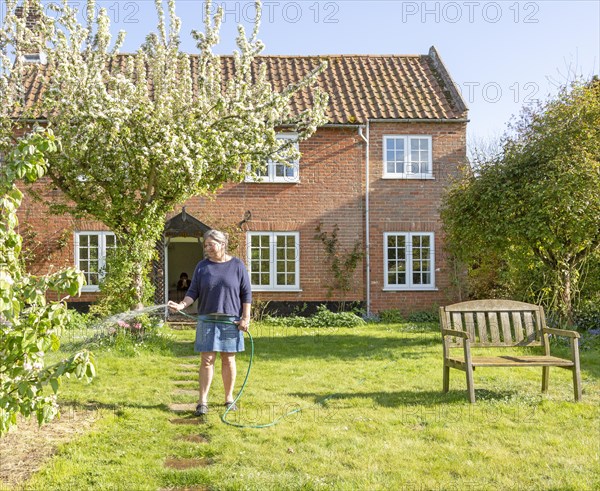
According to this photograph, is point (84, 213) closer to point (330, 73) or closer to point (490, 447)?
point (490, 447)

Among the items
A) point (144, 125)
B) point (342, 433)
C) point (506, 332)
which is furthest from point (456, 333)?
point (144, 125)

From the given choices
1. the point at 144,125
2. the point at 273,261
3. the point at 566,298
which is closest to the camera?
the point at 144,125

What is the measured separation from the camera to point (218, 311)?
7066mm

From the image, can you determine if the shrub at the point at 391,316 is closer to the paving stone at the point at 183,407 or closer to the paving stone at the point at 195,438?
the paving stone at the point at 183,407

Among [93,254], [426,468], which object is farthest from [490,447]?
[93,254]

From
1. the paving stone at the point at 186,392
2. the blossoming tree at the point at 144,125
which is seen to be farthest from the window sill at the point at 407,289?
the paving stone at the point at 186,392

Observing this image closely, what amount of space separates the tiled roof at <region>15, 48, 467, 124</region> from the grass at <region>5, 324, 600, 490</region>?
10.4m

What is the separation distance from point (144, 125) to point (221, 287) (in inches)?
177

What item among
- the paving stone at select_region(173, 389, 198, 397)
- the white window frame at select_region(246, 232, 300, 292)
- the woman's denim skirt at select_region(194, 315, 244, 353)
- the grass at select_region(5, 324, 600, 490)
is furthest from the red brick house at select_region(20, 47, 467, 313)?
the woman's denim skirt at select_region(194, 315, 244, 353)

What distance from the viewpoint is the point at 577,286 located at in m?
15.3

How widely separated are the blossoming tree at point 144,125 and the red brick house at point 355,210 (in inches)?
266

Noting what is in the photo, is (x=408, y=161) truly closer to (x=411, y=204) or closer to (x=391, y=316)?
(x=411, y=204)

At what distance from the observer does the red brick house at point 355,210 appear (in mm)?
18641

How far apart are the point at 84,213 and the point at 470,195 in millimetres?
7444
